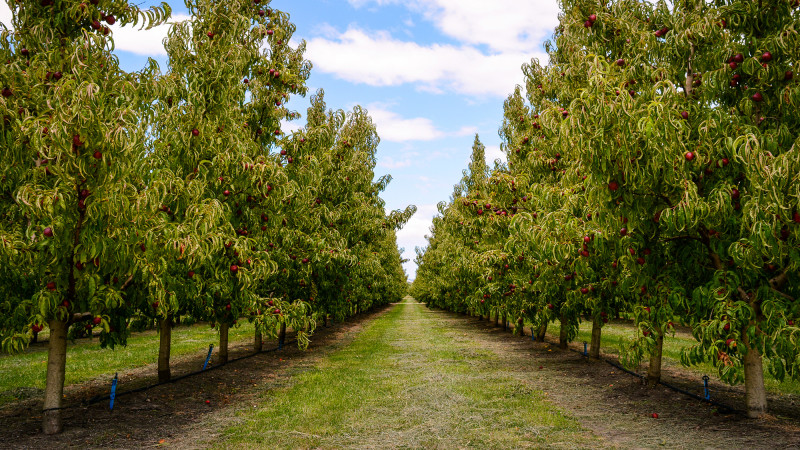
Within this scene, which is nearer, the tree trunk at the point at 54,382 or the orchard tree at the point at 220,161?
the tree trunk at the point at 54,382

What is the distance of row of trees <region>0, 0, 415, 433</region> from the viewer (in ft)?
18.3

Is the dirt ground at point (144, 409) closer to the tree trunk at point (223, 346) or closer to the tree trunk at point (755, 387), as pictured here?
the tree trunk at point (223, 346)

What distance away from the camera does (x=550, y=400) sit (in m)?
9.14

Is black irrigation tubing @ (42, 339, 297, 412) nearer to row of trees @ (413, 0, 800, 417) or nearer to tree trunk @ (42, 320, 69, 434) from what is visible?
tree trunk @ (42, 320, 69, 434)

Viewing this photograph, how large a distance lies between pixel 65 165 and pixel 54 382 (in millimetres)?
3343

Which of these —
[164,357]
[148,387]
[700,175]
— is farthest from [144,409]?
[700,175]

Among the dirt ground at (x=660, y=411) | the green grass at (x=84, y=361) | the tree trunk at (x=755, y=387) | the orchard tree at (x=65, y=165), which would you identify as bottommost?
the green grass at (x=84, y=361)

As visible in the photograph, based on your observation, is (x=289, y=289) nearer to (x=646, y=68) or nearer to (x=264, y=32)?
(x=264, y=32)

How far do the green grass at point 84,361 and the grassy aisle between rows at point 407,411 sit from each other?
5147mm

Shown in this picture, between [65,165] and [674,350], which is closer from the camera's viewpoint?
[65,165]

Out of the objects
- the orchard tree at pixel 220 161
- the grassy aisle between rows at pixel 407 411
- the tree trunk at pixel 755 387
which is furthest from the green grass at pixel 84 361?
the tree trunk at pixel 755 387

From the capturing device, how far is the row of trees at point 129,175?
219 inches

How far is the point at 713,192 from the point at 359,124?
17.5 m

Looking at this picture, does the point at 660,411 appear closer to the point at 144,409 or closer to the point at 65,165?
the point at 144,409
